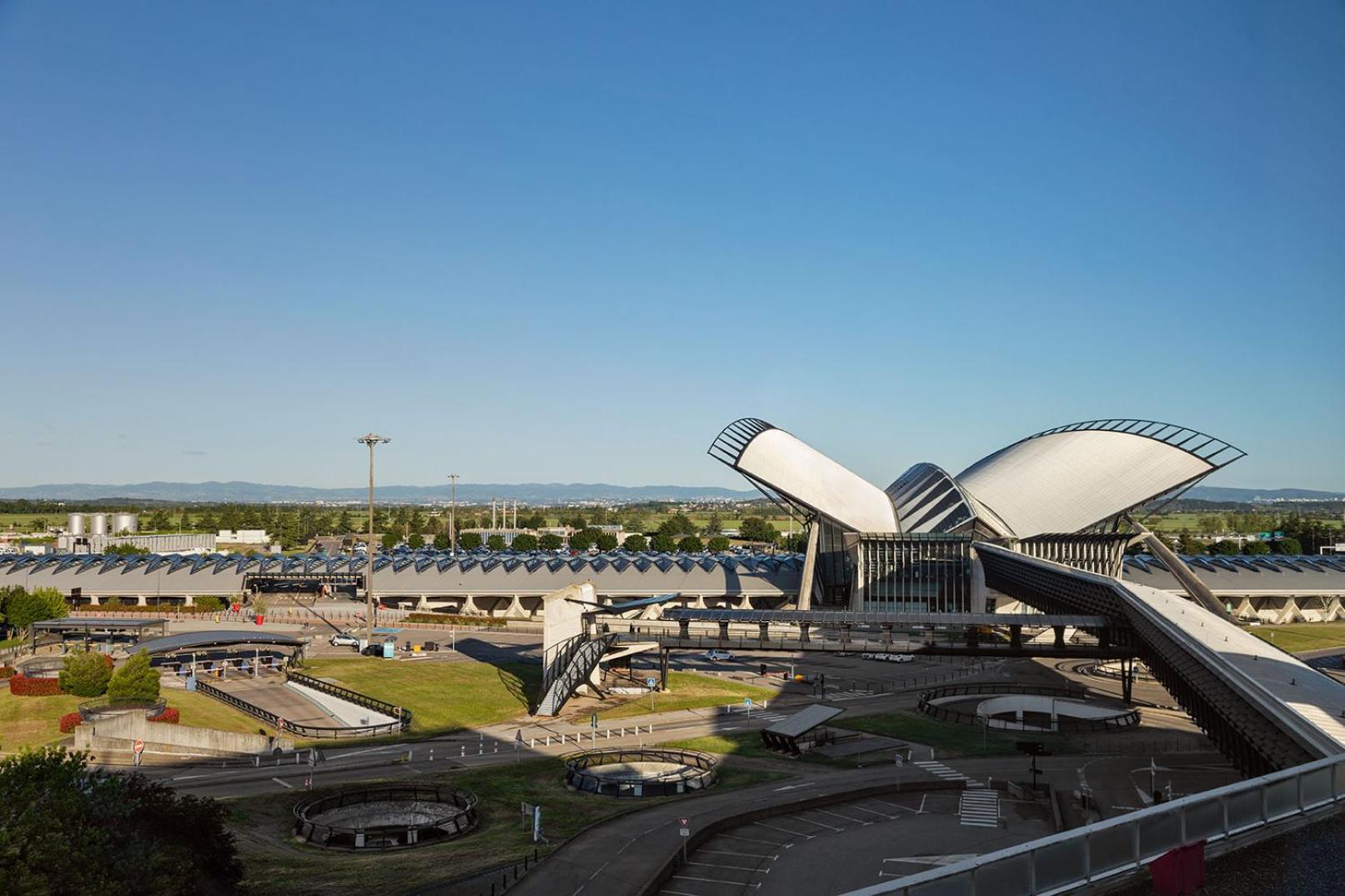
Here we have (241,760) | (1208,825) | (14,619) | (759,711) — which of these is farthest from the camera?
(14,619)

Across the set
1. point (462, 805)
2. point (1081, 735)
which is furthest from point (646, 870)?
point (1081, 735)

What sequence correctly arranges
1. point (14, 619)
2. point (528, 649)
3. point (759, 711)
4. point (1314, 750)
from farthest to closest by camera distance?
point (528, 649)
point (14, 619)
point (759, 711)
point (1314, 750)

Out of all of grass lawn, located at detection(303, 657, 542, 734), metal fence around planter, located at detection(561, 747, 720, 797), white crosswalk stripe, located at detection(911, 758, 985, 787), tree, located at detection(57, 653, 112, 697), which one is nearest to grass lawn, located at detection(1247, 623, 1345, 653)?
white crosswalk stripe, located at detection(911, 758, 985, 787)

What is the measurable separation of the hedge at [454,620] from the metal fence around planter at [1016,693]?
56303 mm

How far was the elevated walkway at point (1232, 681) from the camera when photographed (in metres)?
34.4

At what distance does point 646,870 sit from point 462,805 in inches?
440

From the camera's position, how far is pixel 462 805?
43312 mm

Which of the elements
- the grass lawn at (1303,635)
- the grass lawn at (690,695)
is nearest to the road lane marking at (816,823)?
the grass lawn at (690,695)

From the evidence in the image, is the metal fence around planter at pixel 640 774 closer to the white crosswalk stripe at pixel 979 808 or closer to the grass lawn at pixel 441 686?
the white crosswalk stripe at pixel 979 808

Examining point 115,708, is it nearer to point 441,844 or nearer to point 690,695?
point 441,844

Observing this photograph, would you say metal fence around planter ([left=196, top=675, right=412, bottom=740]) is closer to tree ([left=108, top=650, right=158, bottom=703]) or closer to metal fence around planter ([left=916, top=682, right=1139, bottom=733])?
tree ([left=108, top=650, right=158, bottom=703])

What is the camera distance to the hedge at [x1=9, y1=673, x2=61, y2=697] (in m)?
60.8

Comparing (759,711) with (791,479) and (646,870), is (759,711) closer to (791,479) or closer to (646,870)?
(646,870)

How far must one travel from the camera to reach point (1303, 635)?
112 m
